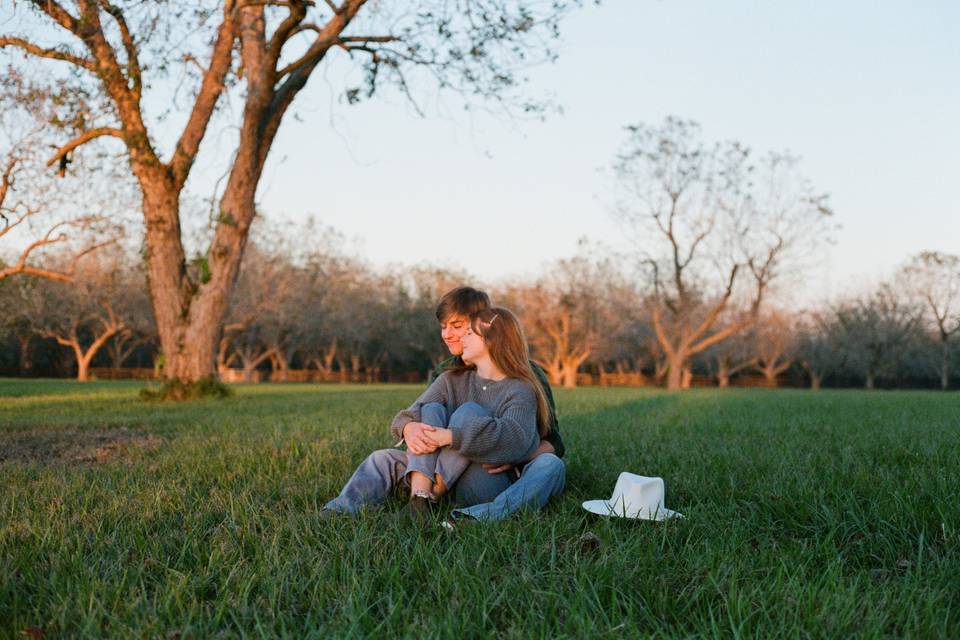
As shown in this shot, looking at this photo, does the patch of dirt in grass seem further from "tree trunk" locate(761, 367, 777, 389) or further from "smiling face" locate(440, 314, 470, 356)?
"tree trunk" locate(761, 367, 777, 389)

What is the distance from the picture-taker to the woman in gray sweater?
3.99 m

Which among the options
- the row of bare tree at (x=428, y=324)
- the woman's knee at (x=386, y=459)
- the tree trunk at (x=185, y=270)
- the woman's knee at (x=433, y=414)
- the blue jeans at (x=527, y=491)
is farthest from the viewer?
the row of bare tree at (x=428, y=324)

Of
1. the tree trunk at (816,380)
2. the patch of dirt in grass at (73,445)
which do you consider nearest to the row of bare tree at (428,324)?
→ the tree trunk at (816,380)

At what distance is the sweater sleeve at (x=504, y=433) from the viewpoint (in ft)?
12.9

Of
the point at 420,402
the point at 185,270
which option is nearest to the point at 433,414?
the point at 420,402

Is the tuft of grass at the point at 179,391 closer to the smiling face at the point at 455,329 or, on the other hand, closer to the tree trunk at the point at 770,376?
the smiling face at the point at 455,329

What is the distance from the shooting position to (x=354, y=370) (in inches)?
2470

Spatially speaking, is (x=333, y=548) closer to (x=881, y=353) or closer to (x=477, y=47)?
(x=477, y=47)

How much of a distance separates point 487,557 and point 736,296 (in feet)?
165

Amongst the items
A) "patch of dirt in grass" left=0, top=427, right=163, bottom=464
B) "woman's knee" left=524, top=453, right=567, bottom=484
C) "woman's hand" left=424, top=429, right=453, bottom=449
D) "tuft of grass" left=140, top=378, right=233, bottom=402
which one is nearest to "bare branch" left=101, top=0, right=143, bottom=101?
"tuft of grass" left=140, top=378, right=233, bottom=402

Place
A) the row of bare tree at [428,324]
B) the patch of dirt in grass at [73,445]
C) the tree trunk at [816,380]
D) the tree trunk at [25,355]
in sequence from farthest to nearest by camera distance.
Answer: the tree trunk at [816,380] → the tree trunk at [25,355] → the row of bare tree at [428,324] → the patch of dirt in grass at [73,445]

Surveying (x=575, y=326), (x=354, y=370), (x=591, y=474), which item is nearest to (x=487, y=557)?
(x=591, y=474)

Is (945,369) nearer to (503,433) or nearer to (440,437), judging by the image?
(503,433)

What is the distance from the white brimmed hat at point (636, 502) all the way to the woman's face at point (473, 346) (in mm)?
1052
